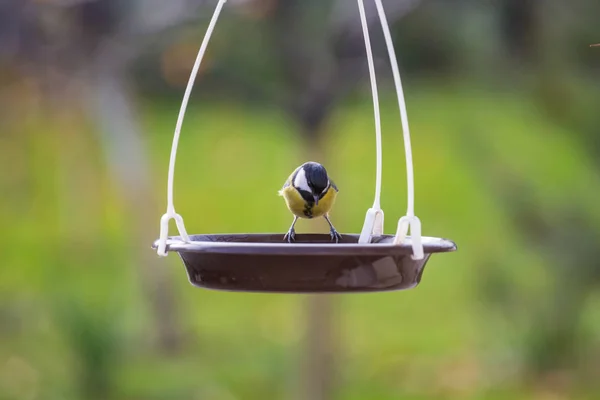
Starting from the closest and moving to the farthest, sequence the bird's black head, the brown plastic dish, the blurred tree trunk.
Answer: the brown plastic dish → the bird's black head → the blurred tree trunk

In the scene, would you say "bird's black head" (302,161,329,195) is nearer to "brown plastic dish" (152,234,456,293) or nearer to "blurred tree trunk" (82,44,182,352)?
"brown plastic dish" (152,234,456,293)

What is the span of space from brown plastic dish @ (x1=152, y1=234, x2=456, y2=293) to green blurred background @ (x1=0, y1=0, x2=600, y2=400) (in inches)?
82.8

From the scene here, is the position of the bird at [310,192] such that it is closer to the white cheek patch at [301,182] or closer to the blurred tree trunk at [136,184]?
the white cheek patch at [301,182]

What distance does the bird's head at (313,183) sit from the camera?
2.31 meters

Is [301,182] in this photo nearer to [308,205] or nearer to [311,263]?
[308,205]

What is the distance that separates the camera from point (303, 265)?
5.27 ft

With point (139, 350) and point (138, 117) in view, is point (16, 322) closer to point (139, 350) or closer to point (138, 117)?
point (139, 350)

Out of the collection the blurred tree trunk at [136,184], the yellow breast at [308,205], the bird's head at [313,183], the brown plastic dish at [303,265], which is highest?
the blurred tree trunk at [136,184]

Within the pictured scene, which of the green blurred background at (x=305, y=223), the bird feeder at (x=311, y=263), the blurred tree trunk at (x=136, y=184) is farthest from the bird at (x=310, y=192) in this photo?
the blurred tree trunk at (x=136, y=184)

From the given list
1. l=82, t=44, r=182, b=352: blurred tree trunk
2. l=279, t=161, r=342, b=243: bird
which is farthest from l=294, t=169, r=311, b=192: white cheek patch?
l=82, t=44, r=182, b=352: blurred tree trunk

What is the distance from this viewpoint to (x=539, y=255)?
4016 millimetres

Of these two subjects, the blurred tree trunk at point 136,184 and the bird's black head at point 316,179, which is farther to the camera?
the blurred tree trunk at point 136,184

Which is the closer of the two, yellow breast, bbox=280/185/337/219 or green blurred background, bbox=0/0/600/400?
yellow breast, bbox=280/185/337/219

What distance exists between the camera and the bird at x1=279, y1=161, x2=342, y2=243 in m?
2.32
